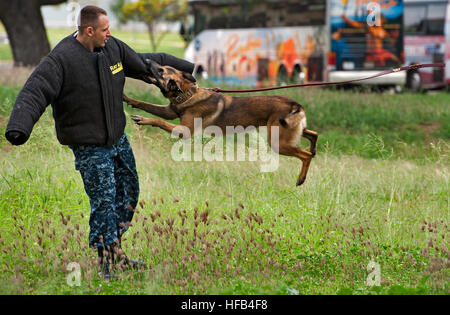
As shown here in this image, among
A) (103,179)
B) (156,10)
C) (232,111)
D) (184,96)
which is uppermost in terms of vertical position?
(184,96)

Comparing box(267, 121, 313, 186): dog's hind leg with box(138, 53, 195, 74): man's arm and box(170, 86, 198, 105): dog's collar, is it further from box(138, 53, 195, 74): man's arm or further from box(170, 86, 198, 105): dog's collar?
box(138, 53, 195, 74): man's arm

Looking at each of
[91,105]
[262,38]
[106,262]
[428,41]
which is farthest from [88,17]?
[428,41]

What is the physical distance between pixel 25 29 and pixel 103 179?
13957 millimetres

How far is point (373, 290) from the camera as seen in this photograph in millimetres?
4684

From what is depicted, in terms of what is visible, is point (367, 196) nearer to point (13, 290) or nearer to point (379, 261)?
point (379, 261)

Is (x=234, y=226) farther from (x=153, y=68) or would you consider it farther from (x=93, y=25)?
(x=93, y=25)

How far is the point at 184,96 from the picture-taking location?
5926 mm

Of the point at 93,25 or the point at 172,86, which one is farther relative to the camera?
the point at 172,86

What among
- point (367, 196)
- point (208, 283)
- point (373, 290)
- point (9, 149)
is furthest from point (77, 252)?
point (9, 149)

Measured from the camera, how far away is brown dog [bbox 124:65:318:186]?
5.88 metres

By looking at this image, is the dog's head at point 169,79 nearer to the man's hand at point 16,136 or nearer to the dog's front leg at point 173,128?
the dog's front leg at point 173,128
